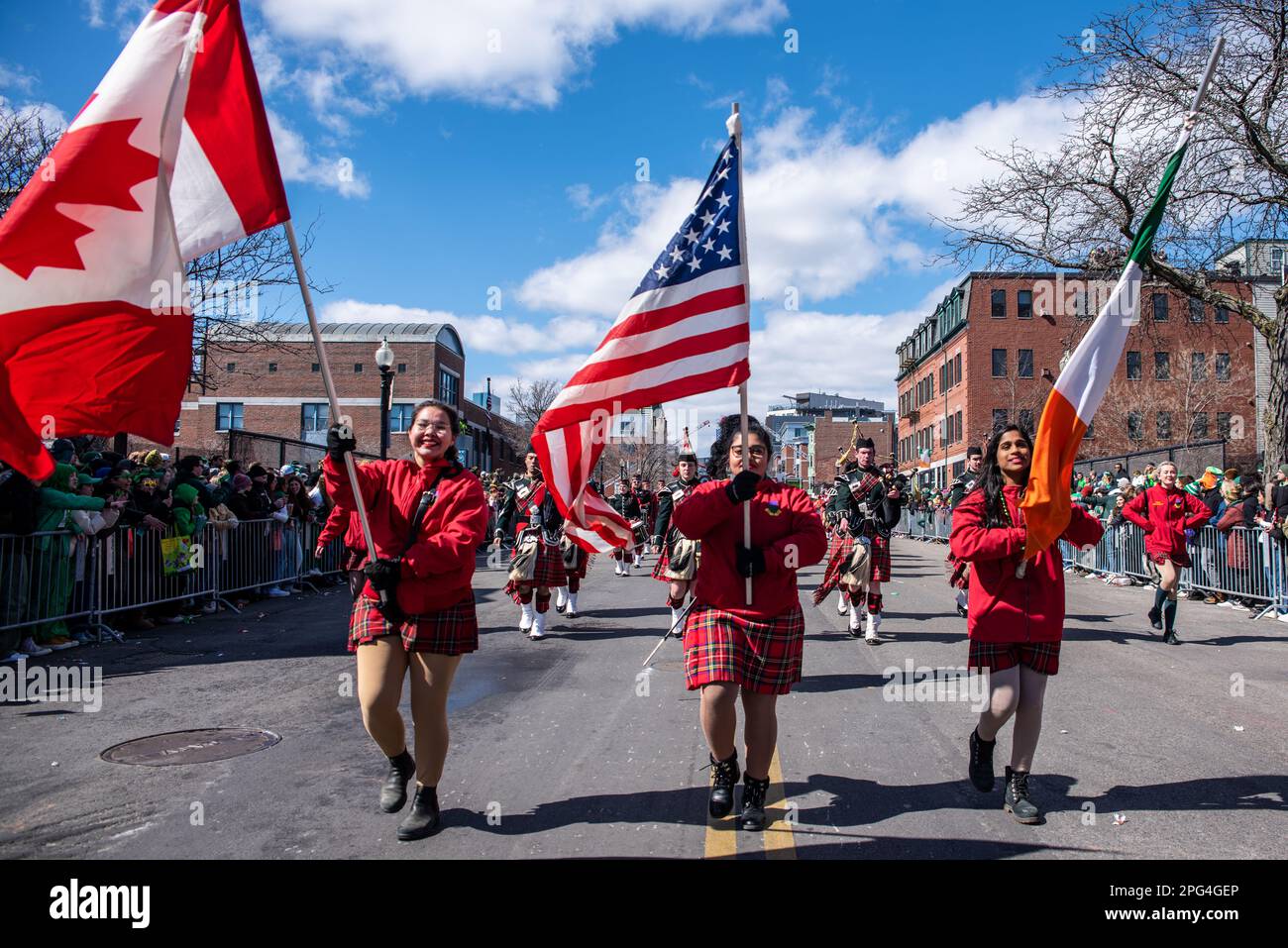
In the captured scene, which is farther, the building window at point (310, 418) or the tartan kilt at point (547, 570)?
the building window at point (310, 418)

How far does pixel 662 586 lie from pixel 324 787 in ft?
39.4

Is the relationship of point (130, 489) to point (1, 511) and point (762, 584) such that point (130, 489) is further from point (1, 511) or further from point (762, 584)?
point (762, 584)

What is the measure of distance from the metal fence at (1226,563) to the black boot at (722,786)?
5820mm

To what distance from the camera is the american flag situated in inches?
178

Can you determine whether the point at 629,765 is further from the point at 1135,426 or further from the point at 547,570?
the point at 1135,426

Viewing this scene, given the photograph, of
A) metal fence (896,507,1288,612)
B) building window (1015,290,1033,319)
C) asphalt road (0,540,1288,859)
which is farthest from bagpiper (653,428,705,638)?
building window (1015,290,1033,319)

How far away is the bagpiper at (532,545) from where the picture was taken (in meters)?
10.3

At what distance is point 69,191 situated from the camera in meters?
3.47

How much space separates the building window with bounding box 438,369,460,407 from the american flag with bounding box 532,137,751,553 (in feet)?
177

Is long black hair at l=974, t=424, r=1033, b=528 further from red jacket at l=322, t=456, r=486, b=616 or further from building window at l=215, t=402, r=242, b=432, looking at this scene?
building window at l=215, t=402, r=242, b=432

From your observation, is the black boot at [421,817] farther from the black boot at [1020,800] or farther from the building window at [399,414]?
the building window at [399,414]

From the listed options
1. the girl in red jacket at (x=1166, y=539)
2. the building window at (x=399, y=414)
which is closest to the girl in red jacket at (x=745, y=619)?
the girl in red jacket at (x=1166, y=539)

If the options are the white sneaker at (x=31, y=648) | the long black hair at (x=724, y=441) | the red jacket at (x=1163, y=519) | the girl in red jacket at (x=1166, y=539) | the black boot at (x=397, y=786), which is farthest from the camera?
the red jacket at (x=1163, y=519)
